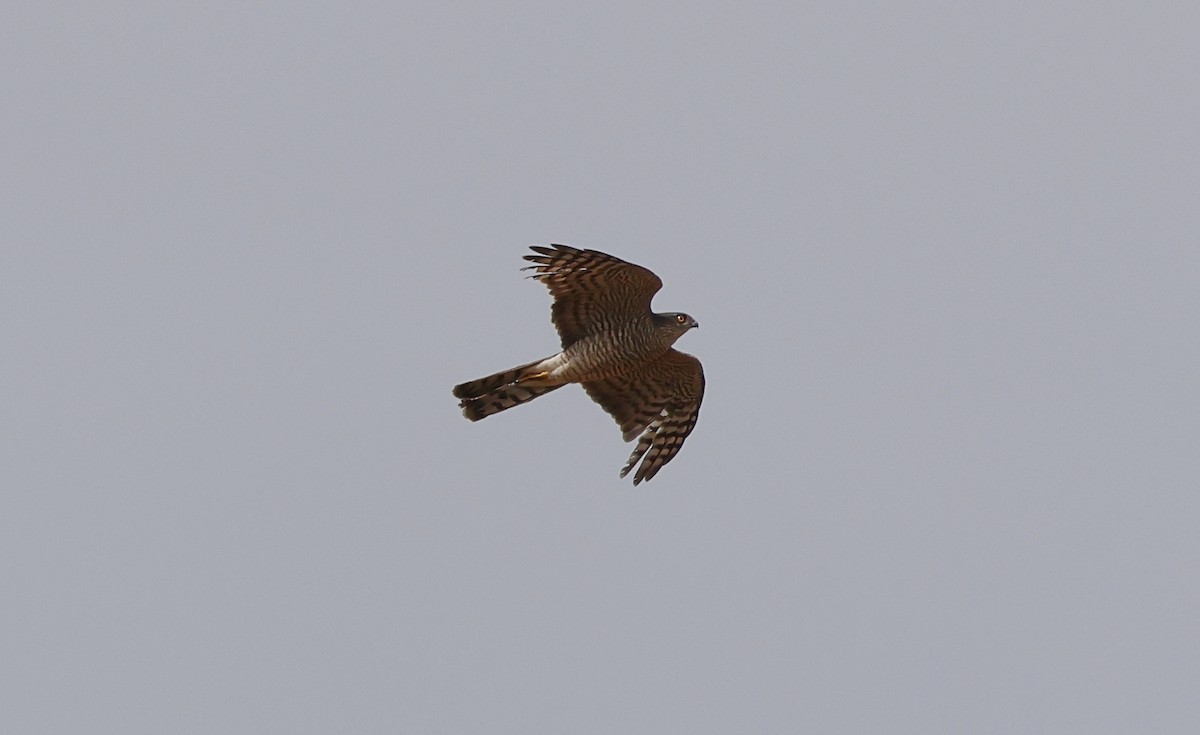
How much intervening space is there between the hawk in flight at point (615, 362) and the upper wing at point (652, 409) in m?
0.01

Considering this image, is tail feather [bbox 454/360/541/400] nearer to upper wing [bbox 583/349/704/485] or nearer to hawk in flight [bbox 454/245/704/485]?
hawk in flight [bbox 454/245/704/485]

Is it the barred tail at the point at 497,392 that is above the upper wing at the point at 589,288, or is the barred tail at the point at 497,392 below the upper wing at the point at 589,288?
below

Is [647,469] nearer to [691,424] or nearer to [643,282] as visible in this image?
[691,424]

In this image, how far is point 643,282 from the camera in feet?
71.1

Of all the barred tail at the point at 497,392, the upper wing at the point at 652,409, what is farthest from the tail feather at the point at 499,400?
the upper wing at the point at 652,409

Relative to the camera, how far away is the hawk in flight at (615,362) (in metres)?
21.7

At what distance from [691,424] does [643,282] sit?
244 centimetres

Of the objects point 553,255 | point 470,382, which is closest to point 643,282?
point 553,255

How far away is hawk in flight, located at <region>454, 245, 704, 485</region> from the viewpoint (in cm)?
2169

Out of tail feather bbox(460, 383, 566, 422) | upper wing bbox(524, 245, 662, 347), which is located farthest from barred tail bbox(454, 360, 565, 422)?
upper wing bbox(524, 245, 662, 347)

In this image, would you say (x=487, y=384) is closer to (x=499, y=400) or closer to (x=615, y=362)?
(x=499, y=400)

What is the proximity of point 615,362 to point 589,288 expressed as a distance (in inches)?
39.6

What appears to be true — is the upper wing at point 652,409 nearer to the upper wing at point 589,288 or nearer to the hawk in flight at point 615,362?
the hawk in flight at point 615,362

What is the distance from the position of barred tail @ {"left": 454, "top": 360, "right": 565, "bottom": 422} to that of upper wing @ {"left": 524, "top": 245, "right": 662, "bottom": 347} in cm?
72
